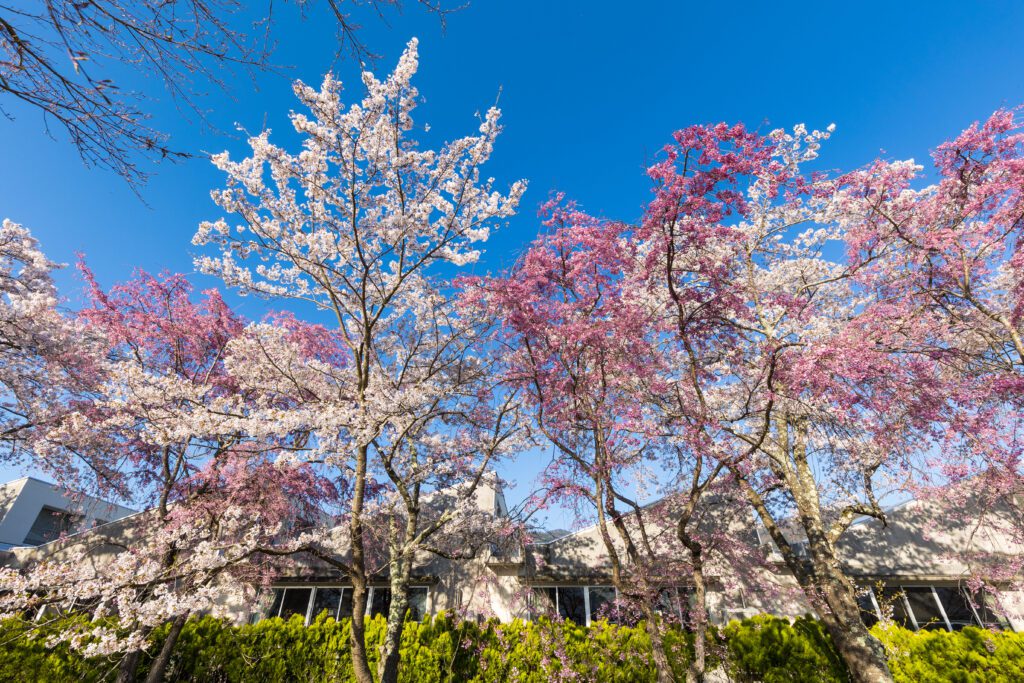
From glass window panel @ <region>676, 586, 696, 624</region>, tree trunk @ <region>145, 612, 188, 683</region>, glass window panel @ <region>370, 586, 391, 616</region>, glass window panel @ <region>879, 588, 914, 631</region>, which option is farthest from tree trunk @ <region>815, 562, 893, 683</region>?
tree trunk @ <region>145, 612, 188, 683</region>

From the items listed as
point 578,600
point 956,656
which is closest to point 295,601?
point 578,600

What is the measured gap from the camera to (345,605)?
40.3ft

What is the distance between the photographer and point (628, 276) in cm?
855

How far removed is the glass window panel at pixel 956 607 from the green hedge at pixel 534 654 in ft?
8.85

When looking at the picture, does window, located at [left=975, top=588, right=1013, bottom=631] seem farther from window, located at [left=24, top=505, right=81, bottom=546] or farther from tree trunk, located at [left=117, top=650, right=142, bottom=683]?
window, located at [left=24, top=505, right=81, bottom=546]

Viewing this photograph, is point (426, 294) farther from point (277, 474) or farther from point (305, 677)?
point (305, 677)

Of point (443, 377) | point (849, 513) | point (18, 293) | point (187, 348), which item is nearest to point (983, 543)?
point (849, 513)

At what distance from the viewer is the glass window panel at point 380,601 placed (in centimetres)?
1220

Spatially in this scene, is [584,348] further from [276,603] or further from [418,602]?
[276,603]

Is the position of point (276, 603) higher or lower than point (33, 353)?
lower

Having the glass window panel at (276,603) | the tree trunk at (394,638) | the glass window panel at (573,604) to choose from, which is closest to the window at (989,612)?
the glass window panel at (573,604)

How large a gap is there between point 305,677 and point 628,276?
11065 millimetres

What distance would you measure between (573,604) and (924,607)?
821 centimetres

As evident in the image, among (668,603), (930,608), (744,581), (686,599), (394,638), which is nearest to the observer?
(394,638)
